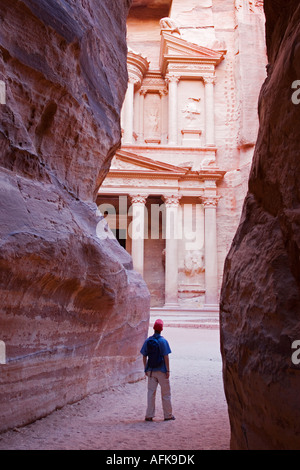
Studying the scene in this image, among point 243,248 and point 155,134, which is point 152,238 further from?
point 243,248

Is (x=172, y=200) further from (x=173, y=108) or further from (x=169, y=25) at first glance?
(x=169, y=25)

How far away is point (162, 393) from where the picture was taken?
199 inches

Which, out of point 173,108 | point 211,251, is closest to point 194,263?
point 211,251

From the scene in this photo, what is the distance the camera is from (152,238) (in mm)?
24984

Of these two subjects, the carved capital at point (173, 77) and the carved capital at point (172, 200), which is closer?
the carved capital at point (172, 200)

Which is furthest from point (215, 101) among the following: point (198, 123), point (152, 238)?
point (152, 238)

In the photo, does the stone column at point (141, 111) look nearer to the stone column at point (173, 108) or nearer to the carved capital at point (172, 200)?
the stone column at point (173, 108)

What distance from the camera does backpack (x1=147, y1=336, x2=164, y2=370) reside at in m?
5.11

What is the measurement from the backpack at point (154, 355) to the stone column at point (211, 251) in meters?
17.1

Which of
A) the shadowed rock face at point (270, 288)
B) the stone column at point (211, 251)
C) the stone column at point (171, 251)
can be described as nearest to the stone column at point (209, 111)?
the stone column at point (211, 251)

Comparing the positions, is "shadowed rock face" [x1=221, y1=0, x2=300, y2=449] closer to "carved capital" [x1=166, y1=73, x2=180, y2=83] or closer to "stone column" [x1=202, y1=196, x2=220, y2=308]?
"stone column" [x1=202, y1=196, x2=220, y2=308]

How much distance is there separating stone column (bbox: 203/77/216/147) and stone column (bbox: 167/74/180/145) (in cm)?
176

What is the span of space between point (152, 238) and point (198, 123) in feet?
24.1

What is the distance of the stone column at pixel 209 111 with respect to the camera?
2494cm
